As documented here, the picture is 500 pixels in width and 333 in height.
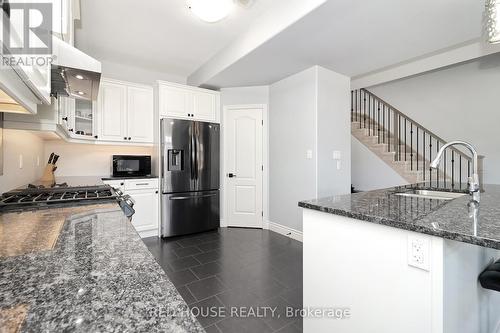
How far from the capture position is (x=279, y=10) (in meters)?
2.43

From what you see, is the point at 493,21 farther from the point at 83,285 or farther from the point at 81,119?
the point at 81,119

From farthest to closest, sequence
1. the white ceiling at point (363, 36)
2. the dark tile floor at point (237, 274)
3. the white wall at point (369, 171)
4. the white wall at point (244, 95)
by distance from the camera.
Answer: the white wall at point (369, 171) < the white wall at point (244, 95) < the white ceiling at point (363, 36) < the dark tile floor at point (237, 274)

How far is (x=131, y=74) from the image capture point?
4.06 meters

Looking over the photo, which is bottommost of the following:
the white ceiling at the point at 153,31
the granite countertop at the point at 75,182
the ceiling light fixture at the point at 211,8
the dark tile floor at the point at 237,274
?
the dark tile floor at the point at 237,274

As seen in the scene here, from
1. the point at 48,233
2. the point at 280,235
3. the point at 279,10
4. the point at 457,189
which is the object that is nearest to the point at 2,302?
the point at 48,233

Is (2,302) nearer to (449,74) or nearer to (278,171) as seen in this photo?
(278,171)

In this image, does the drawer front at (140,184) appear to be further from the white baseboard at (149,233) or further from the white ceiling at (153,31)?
the white ceiling at (153,31)

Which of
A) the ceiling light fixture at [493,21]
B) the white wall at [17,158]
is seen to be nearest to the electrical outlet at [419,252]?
the ceiling light fixture at [493,21]

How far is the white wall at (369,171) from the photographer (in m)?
5.20

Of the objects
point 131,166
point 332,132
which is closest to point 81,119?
point 131,166

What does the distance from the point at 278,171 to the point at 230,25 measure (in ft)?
7.21
